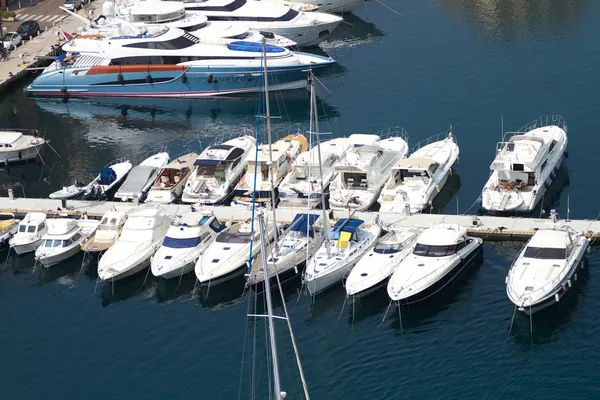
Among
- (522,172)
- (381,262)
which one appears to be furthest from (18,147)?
(522,172)

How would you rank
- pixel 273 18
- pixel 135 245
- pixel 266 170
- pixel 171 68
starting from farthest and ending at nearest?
1. pixel 273 18
2. pixel 171 68
3. pixel 266 170
4. pixel 135 245

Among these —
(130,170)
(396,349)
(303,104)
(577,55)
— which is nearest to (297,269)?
(396,349)

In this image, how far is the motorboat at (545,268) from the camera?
6000 cm

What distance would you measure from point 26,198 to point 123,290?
14809 mm

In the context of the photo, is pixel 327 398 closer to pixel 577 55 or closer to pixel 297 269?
pixel 297 269

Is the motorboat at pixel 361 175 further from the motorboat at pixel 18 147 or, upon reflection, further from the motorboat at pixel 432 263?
the motorboat at pixel 18 147

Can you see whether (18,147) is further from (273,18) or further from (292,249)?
(273,18)

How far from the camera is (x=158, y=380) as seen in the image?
59.0m

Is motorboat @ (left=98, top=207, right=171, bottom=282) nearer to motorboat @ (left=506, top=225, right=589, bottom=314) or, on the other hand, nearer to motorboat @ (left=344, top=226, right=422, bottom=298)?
motorboat @ (left=344, top=226, right=422, bottom=298)

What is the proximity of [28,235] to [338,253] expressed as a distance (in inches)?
758

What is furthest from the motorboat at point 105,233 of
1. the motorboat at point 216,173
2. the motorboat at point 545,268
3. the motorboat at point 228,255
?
the motorboat at point 545,268

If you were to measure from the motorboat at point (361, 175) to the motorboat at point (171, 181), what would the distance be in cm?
998

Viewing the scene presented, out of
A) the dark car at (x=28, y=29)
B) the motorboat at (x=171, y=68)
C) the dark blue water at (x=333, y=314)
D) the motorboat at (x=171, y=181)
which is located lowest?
the dark blue water at (x=333, y=314)

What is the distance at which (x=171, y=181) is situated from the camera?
77.9 m
